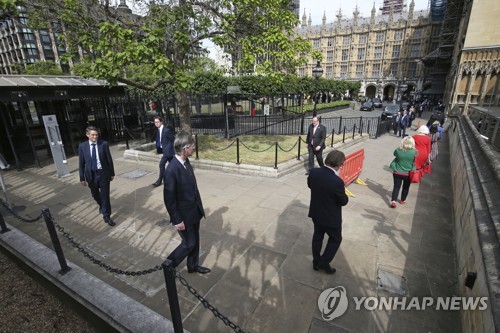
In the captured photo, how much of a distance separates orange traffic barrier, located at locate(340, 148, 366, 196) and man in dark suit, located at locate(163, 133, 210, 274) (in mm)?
4622

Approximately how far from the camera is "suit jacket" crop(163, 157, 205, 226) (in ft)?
10.1

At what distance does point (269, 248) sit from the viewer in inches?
173

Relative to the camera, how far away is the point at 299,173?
848 centimetres

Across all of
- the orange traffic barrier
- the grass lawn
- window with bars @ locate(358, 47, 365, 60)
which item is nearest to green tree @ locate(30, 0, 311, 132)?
the grass lawn

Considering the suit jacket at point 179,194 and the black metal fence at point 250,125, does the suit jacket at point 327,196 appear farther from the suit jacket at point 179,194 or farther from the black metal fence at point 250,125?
the black metal fence at point 250,125

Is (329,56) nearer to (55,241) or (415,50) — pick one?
(415,50)

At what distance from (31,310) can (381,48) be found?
80.7 m

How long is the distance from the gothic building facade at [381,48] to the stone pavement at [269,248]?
58736 mm

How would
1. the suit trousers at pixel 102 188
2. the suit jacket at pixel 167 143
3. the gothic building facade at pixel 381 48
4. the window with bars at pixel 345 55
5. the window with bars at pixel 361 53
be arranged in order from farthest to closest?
the window with bars at pixel 345 55
the window with bars at pixel 361 53
the gothic building facade at pixel 381 48
the suit jacket at pixel 167 143
the suit trousers at pixel 102 188

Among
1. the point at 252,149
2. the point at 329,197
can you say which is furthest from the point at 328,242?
the point at 252,149

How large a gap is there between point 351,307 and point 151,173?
740cm

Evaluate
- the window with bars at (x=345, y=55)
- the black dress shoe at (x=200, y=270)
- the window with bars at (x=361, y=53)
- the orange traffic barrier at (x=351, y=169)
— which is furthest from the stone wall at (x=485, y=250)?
the window with bars at (x=345, y=55)

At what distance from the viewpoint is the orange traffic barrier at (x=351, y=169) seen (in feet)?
22.3

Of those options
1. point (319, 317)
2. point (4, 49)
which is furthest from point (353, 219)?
point (4, 49)
